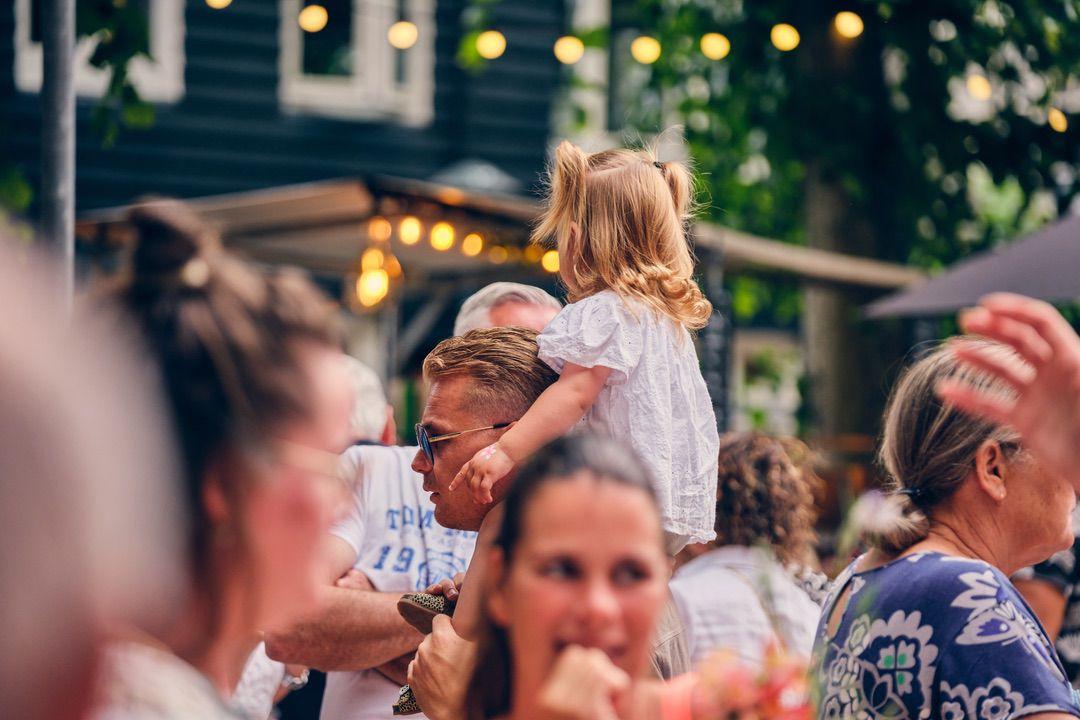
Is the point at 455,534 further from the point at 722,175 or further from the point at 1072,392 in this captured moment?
the point at 722,175

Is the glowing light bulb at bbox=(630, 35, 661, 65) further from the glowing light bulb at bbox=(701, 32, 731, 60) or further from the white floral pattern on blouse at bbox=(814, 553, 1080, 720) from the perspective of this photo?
the white floral pattern on blouse at bbox=(814, 553, 1080, 720)

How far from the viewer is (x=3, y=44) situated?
10781 mm

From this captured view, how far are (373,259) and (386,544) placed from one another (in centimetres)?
525

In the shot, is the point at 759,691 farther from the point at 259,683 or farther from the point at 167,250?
the point at 259,683

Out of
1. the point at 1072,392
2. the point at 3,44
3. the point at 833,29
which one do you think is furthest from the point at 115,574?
the point at 3,44

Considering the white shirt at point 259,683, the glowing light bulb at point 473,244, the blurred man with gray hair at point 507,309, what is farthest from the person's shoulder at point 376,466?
the glowing light bulb at point 473,244

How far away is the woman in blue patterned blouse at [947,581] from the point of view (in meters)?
2.32

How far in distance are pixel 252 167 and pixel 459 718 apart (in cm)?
1036

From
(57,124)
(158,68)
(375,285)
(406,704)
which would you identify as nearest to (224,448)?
(406,704)

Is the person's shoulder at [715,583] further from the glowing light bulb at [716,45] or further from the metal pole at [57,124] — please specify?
the glowing light bulb at [716,45]

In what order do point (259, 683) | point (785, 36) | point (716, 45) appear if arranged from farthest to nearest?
point (716, 45), point (785, 36), point (259, 683)

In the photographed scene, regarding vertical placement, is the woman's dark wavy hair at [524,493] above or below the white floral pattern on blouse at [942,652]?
above

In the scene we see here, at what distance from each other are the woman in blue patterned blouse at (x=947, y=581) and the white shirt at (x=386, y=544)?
86cm

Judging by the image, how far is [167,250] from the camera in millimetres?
1521
